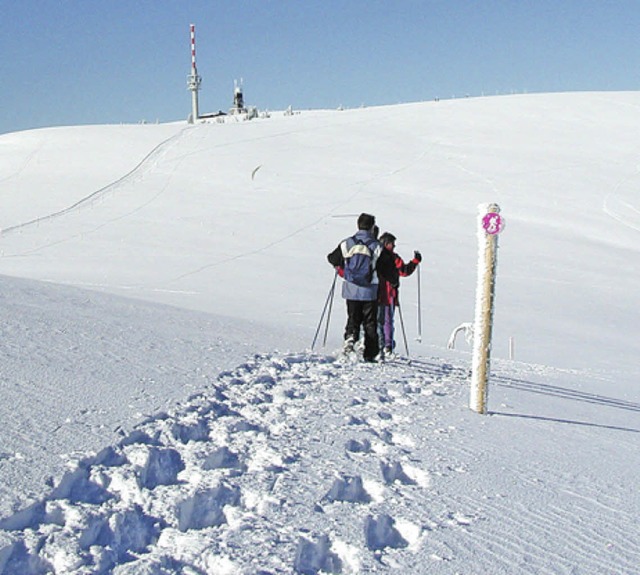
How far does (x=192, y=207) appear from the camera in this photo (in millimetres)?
22984

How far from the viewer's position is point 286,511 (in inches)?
125

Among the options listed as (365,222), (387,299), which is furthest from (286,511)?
(387,299)

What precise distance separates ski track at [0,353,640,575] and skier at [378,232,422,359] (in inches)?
123

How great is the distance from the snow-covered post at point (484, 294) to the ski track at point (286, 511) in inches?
35.7

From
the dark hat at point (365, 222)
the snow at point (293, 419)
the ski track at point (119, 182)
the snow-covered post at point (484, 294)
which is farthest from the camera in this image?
the ski track at point (119, 182)

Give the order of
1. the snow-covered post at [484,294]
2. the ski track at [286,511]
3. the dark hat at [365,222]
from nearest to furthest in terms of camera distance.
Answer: the ski track at [286,511]
the snow-covered post at [484,294]
the dark hat at [365,222]

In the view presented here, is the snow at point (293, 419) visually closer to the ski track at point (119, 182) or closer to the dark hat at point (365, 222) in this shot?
the ski track at point (119, 182)

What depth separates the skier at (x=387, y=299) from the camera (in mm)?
7752

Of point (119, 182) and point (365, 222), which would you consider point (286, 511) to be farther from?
point (119, 182)

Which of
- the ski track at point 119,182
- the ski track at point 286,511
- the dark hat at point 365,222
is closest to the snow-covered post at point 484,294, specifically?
the ski track at point 286,511

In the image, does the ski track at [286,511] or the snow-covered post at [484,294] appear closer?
the ski track at [286,511]

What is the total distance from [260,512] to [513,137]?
34.3 metres

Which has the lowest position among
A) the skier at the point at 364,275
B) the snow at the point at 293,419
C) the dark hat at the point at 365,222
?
the snow at the point at 293,419

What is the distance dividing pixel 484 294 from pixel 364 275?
215 centimetres
